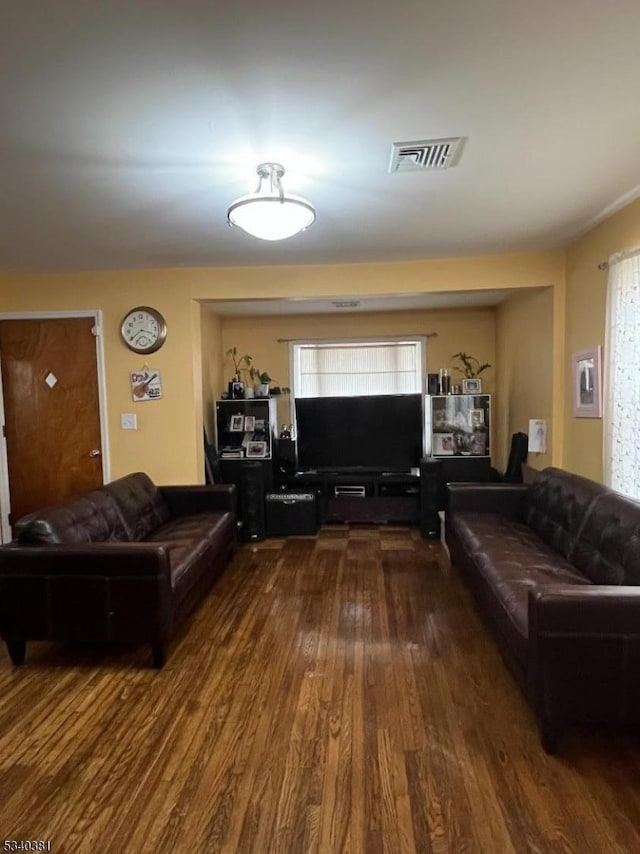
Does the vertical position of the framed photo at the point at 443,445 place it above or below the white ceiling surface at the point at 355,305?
below

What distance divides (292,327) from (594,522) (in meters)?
3.86

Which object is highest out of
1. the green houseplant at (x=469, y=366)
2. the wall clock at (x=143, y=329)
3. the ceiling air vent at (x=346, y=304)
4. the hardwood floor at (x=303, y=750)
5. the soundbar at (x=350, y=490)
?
the ceiling air vent at (x=346, y=304)

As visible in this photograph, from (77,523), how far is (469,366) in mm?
4233

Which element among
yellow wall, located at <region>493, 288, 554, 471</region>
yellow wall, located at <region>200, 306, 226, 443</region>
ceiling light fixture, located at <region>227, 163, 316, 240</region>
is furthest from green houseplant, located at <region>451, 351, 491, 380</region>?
ceiling light fixture, located at <region>227, 163, 316, 240</region>

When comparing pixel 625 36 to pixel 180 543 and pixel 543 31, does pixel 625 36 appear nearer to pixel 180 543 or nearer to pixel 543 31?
pixel 543 31

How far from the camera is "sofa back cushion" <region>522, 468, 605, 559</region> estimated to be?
2.67 meters

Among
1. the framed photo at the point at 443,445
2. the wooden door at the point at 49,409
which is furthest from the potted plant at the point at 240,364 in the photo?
the framed photo at the point at 443,445

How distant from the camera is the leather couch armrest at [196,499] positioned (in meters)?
3.83

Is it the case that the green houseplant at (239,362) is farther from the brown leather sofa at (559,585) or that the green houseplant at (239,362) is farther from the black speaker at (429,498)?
the brown leather sofa at (559,585)

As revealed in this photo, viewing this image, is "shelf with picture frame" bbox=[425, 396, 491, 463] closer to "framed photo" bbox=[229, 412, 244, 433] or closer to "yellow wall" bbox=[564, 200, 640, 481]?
"yellow wall" bbox=[564, 200, 640, 481]

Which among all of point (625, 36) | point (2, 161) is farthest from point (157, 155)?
point (625, 36)

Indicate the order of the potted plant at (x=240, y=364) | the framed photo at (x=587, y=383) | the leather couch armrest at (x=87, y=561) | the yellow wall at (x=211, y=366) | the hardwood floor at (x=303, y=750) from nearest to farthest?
the hardwood floor at (x=303, y=750) → the leather couch armrest at (x=87, y=561) → the framed photo at (x=587, y=383) → the yellow wall at (x=211, y=366) → the potted plant at (x=240, y=364)

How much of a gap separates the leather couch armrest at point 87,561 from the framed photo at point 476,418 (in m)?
3.65

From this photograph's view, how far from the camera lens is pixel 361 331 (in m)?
5.38
